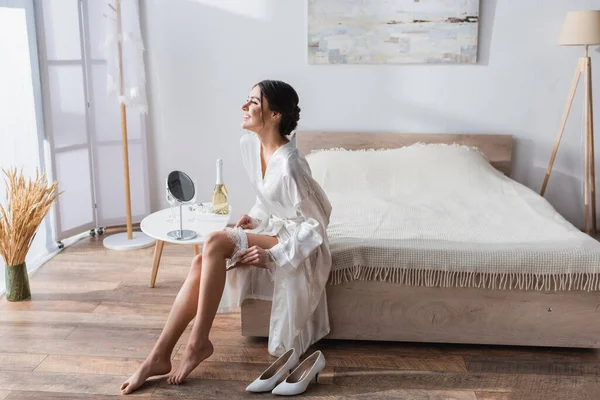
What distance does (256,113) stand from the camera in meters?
2.34

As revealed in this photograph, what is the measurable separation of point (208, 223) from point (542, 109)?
88.0 inches

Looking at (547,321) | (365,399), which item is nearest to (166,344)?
(365,399)

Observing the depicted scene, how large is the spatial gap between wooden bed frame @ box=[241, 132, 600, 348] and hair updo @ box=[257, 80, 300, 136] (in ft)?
2.09

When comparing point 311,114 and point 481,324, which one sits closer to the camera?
point 481,324

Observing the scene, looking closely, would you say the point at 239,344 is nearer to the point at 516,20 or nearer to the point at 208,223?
the point at 208,223

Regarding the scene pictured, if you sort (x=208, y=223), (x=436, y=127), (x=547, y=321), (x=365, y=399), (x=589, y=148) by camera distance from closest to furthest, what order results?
1. (x=365, y=399)
2. (x=547, y=321)
3. (x=208, y=223)
4. (x=589, y=148)
5. (x=436, y=127)

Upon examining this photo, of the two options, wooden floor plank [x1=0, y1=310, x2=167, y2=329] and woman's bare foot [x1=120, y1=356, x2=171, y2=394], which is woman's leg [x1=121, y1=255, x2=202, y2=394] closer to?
woman's bare foot [x1=120, y1=356, x2=171, y2=394]

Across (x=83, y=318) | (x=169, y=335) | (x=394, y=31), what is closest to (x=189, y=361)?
(x=169, y=335)

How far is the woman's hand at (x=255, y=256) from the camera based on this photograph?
2.28 meters

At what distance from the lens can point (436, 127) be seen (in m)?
4.07

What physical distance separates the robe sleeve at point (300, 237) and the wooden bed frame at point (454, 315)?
24cm

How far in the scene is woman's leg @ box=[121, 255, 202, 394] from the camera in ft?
7.21

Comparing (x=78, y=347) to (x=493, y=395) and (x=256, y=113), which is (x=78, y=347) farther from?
(x=493, y=395)

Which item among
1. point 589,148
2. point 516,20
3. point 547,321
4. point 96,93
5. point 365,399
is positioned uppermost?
point 516,20
